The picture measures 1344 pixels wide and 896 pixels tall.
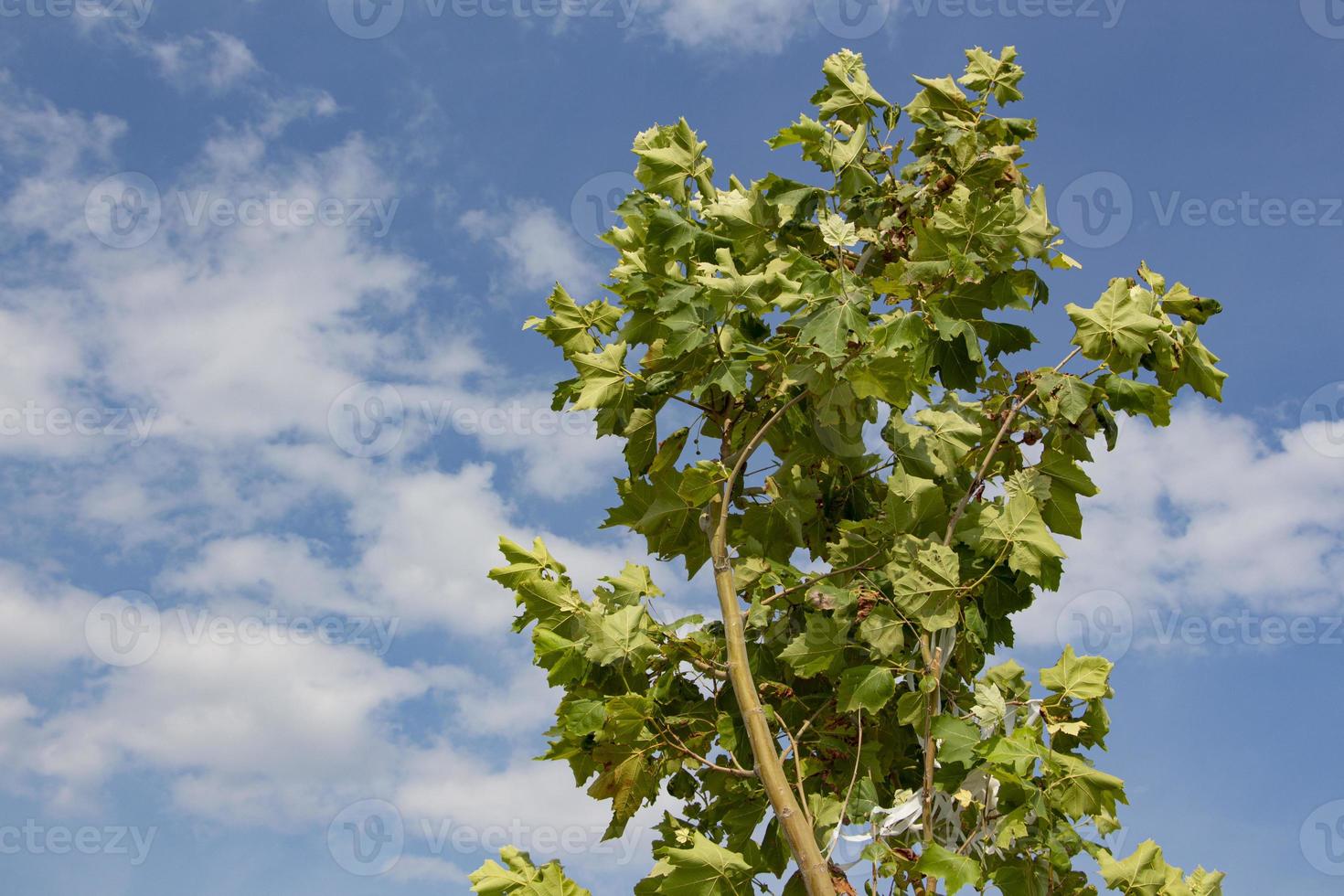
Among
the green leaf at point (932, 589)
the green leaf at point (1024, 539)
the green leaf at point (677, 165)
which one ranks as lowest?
the green leaf at point (932, 589)

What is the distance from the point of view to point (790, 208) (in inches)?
196

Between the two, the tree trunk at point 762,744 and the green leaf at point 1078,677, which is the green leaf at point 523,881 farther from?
the green leaf at point 1078,677

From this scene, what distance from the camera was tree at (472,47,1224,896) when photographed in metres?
4.21

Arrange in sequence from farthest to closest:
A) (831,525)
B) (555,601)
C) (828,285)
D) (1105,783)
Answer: (831,525) → (555,601) → (828,285) → (1105,783)

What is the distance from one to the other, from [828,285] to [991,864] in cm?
237

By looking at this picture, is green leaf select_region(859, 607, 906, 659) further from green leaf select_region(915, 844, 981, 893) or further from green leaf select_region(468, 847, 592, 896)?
green leaf select_region(468, 847, 592, 896)

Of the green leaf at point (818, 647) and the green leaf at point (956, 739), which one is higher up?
the green leaf at point (818, 647)

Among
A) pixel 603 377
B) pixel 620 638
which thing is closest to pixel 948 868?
pixel 620 638

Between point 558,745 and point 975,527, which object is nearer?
point 975,527

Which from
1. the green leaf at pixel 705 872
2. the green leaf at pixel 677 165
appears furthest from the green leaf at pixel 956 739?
the green leaf at pixel 677 165

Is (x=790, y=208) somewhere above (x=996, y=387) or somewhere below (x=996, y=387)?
above

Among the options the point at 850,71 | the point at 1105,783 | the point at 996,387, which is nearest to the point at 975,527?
the point at 996,387

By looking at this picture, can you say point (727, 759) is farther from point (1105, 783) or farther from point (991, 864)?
point (1105, 783)

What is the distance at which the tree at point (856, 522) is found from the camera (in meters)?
4.21
